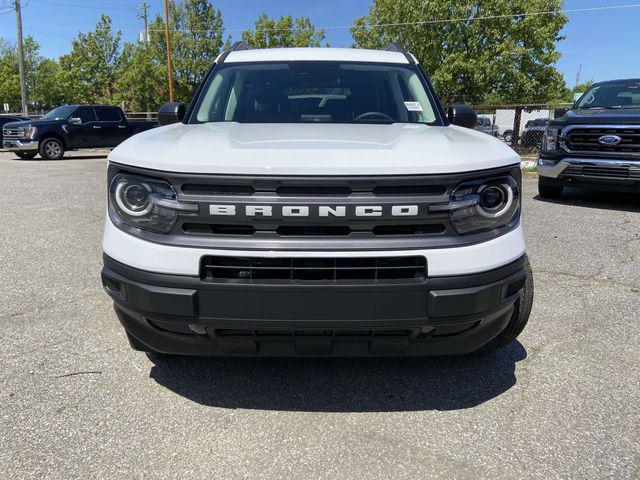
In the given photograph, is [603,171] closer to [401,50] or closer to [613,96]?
[613,96]

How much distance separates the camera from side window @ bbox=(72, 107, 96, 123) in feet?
54.9

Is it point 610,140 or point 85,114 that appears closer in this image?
point 610,140

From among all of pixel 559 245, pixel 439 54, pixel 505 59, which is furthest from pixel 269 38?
pixel 559 245

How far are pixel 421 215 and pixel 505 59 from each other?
2350 centimetres

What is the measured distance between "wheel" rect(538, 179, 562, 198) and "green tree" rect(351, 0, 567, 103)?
15.7 metres

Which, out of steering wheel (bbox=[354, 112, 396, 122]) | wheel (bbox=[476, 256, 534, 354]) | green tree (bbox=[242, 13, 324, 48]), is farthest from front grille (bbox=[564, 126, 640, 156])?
green tree (bbox=[242, 13, 324, 48])

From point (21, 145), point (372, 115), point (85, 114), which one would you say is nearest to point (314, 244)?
point (372, 115)

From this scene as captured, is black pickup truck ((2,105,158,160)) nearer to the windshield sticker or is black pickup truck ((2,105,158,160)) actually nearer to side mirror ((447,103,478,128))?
the windshield sticker

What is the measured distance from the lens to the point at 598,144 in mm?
7457

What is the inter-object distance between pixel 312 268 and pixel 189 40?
137 feet

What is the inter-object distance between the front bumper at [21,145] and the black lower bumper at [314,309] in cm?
1596

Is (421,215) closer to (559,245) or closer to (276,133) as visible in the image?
(276,133)

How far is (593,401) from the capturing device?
8.53 feet

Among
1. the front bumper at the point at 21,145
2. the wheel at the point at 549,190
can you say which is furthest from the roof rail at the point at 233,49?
the front bumper at the point at 21,145
